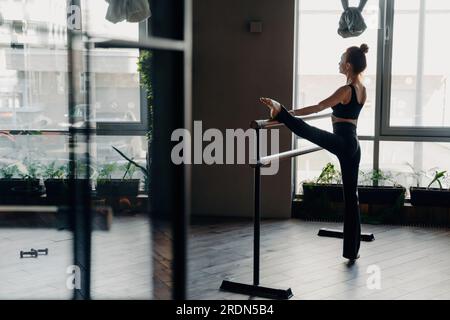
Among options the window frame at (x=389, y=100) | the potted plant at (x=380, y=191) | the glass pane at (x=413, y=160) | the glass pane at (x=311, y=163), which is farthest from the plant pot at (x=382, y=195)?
the window frame at (x=389, y=100)

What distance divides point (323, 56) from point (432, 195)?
162 centimetres

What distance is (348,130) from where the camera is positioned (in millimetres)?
4250

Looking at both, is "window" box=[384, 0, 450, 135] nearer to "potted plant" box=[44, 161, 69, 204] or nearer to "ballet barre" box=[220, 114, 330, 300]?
"ballet barre" box=[220, 114, 330, 300]

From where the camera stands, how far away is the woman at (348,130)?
420 centimetres

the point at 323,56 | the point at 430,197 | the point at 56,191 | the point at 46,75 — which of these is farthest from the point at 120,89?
the point at 430,197

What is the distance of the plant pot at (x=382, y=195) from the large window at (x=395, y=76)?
10.4 inches

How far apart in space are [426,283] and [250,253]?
1.29 meters

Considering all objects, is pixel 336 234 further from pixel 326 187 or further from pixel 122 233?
pixel 122 233

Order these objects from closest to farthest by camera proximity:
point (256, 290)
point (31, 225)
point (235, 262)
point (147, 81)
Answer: point (256, 290) < point (235, 262) < point (31, 225) < point (147, 81)

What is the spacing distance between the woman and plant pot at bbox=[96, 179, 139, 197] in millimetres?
2089

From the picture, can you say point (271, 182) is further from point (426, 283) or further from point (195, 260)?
point (426, 283)

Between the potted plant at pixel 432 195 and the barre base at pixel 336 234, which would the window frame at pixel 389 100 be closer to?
the potted plant at pixel 432 195
